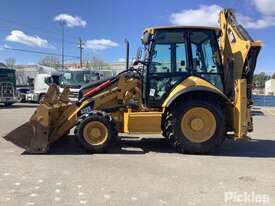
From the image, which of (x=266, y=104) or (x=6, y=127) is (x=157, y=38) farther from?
(x=266, y=104)

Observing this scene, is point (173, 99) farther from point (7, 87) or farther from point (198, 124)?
point (7, 87)

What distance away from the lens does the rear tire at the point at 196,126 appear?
10.1 meters

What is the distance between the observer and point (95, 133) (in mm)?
10117

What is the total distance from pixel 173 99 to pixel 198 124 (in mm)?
804

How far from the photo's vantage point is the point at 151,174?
8.02 metres

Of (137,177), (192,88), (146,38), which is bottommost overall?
(137,177)

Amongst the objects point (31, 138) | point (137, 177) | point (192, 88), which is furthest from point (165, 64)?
point (137, 177)

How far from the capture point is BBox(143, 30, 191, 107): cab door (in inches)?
412

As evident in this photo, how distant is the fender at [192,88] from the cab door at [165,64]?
220mm

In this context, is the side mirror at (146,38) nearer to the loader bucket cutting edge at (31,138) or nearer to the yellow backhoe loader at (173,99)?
the yellow backhoe loader at (173,99)

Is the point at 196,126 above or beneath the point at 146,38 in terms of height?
beneath

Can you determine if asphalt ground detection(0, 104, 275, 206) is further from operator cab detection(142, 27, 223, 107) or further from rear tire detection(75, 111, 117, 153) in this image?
operator cab detection(142, 27, 223, 107)

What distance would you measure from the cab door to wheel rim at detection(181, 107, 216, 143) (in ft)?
2.58

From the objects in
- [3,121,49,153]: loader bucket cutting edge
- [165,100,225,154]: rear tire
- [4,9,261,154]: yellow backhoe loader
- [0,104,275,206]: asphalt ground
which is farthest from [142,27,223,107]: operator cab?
[3,121,49,153]: loader bucket cutting edge
